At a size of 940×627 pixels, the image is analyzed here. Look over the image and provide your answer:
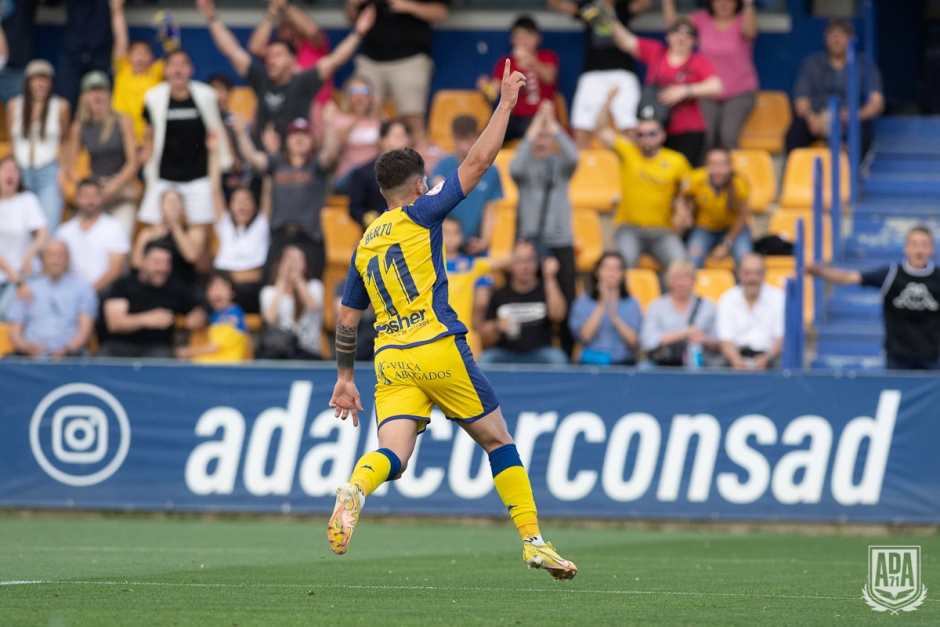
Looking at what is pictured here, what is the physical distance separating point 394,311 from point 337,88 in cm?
1220

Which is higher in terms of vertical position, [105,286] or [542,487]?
[105,286]

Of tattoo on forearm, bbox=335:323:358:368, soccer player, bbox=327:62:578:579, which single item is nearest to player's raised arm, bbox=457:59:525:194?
soccer player, bbox=327:62:578:579

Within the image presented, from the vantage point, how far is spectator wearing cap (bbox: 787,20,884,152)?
60.0 ft

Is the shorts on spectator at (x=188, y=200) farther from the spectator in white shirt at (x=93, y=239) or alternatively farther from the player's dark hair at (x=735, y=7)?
the player's dark hair at (x=735, y=7)

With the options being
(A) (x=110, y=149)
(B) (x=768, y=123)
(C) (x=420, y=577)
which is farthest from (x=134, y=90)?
(C) (x=420, y=577)

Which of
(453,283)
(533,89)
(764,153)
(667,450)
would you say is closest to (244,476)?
(453,283)

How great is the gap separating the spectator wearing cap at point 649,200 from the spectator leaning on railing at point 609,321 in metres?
0.98

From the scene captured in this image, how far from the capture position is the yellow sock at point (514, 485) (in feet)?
30.1

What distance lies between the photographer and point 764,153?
18.4 meters

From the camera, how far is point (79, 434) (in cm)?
1576

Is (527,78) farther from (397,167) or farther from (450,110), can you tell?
(397,167)

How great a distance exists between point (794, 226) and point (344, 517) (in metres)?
10.5

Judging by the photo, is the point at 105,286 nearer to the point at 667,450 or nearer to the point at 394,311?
the point at 667,450

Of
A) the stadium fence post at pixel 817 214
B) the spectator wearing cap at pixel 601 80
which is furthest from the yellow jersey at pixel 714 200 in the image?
the spectator wearing cap at pixel 601 80
